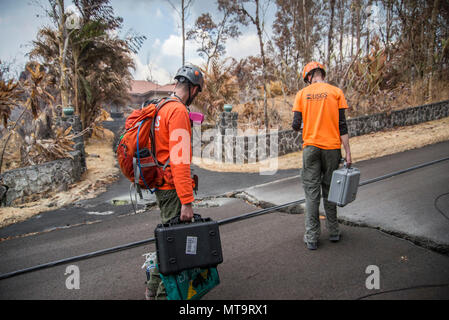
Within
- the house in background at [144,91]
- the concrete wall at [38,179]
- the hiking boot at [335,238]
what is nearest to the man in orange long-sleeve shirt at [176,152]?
the hiking boot at [335,238]

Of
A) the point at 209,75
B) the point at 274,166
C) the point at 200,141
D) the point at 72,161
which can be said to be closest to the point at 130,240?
the point at 72,161

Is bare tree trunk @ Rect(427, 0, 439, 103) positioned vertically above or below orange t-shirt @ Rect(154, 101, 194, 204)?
above

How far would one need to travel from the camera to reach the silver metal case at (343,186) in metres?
3.22

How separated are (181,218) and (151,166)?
1.54 ft

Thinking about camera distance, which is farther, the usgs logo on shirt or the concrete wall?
the concrete wall

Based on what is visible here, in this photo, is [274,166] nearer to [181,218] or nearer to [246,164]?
[246,164]

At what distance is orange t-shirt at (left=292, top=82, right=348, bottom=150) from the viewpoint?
3346 mm

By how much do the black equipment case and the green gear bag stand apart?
0.09 metres

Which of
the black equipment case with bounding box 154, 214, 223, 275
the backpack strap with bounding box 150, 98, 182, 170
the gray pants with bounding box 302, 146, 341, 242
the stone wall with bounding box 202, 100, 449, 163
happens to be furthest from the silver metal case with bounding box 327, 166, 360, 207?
the stone wall with bounding box 202, 100, 449, 163

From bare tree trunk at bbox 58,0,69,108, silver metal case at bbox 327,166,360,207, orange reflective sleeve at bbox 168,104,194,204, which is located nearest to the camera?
orange reflective sleeve at bbox 168,104,194,204

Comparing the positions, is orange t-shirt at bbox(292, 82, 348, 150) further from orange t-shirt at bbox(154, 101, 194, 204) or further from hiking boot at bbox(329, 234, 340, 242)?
orange t-shirt at bbox(154, 101, 194, 204)

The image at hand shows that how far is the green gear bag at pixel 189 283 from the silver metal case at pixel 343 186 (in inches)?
67.1

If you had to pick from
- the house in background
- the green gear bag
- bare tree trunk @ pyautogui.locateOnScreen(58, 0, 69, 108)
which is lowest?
the green gear bag
